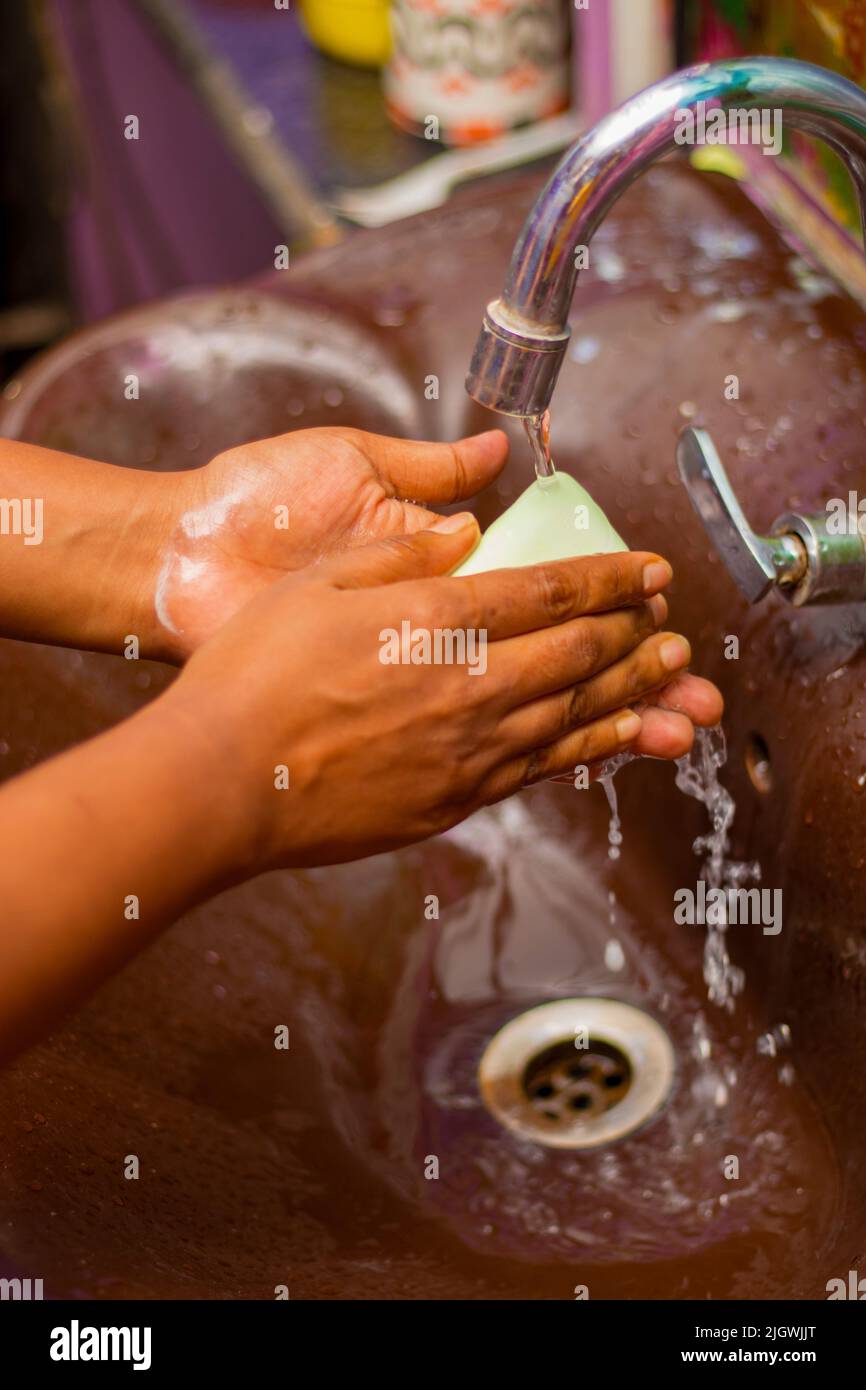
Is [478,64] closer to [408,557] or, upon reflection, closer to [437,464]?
[437,464]

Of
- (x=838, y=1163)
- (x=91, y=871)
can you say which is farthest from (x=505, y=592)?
(x=838, y=1163)

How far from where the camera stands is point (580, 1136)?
777 millimetres

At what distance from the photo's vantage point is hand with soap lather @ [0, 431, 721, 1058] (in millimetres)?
506

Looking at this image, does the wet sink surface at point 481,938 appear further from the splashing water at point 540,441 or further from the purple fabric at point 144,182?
the purple fabric at point 144,182

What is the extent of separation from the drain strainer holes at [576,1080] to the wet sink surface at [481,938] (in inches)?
1.1

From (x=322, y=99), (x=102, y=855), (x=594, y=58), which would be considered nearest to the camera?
(x=102, y=855)

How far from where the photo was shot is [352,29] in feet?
4.73

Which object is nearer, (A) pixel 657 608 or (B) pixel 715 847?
(A) pixel 657 608

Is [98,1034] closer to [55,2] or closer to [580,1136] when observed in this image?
[580,1136]

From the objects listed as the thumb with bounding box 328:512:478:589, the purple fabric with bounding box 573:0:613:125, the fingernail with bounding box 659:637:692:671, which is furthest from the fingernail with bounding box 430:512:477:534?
the purple fabric with bounding box 573:0:613:125

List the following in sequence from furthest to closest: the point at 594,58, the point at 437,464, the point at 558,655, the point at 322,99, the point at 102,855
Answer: the point at 322,99
the point at 594,58
the point at 437,464
the point at 558,655
the point at 102,855

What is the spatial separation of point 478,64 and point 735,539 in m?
0.79

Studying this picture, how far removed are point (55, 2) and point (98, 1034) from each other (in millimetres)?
1571

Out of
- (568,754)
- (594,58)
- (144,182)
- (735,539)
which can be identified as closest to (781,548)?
(735,539)
